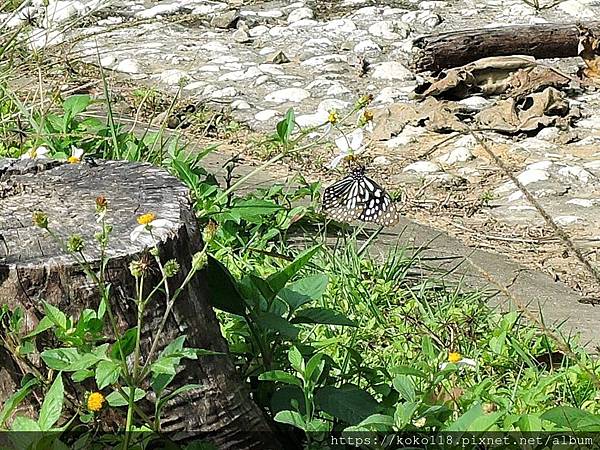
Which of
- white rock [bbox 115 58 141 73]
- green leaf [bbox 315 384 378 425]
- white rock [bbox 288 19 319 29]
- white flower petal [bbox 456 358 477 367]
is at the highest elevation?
green leaf [bbox 315 384 378 425]

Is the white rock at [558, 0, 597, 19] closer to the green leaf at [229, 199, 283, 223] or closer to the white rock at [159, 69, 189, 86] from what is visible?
the white rock at [159, 69, 189, 86]

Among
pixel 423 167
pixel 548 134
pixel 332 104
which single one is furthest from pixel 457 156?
pixel 332 104

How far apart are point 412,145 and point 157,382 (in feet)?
11.2

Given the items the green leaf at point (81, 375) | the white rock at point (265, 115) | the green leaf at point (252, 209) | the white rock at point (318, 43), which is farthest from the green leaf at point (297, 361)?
the white rock at point (318, 43)

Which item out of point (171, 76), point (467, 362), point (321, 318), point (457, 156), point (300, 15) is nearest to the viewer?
point (321, 318)

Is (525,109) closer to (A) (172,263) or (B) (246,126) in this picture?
(B) (246,126)

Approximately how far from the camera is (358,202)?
332cm

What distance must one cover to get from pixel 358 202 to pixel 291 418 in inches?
61.7

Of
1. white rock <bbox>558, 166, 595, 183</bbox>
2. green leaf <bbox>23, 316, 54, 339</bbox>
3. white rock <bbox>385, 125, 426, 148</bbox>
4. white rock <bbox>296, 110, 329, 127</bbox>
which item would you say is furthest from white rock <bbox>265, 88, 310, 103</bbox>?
green leaf <bbox>23, 316, 54, 339</bbox>

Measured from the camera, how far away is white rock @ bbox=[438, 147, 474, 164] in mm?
4664

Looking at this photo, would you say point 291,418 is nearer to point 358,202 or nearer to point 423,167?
point 358,202

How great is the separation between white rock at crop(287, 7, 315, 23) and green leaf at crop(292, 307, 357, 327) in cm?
532

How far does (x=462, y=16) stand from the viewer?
23.4 ft

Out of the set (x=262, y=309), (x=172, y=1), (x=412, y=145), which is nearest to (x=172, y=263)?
(x=262, y=309)
